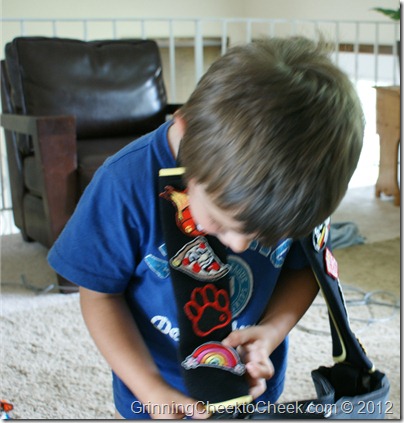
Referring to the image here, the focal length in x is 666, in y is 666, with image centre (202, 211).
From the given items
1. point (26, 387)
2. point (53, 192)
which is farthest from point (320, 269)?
point (53, 192)

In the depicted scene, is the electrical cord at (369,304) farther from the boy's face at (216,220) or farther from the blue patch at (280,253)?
the boy's face at (216,220)

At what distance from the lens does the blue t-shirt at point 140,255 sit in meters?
0.81

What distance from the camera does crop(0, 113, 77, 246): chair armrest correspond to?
7.34 feet

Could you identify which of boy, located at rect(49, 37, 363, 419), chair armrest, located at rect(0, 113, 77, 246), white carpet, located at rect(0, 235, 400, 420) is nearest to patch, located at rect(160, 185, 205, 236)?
boy, located at rect(49, 37, 363, 419)

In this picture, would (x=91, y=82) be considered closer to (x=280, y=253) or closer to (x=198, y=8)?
(x=280, y=253)

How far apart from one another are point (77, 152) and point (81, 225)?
1.68 m

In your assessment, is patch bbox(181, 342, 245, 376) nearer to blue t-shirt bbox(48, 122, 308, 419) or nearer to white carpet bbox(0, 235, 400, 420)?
blue t-shirt bbox(48, 122, 308, 419)

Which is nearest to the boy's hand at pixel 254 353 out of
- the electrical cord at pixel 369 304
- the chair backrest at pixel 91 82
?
the electrical cord at pixel 369 304

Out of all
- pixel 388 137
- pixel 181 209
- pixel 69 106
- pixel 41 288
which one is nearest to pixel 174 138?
pixel 181 209

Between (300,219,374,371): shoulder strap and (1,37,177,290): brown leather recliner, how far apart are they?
4.99 feet

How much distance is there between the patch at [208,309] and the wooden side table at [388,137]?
2.63 metres

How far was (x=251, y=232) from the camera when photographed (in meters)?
0.71

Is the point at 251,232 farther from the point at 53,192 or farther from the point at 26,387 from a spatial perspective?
the point at 53,192

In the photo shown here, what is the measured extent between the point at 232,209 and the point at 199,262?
184mm
